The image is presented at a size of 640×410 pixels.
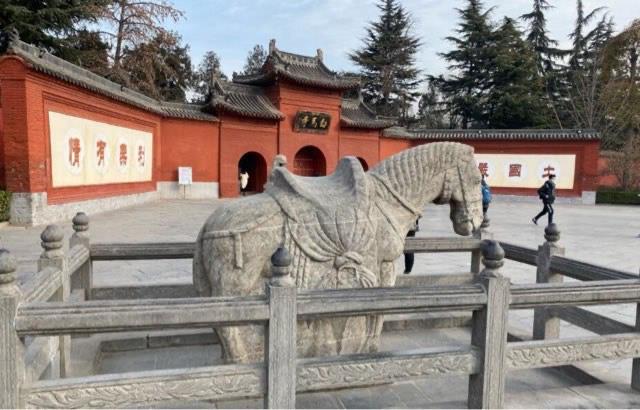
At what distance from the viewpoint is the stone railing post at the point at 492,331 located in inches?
97.1

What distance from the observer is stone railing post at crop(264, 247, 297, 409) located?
214cm

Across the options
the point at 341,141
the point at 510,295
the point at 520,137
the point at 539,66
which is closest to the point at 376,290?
the point at 510,295

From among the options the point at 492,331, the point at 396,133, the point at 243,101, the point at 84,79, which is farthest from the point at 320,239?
the point at 396,133

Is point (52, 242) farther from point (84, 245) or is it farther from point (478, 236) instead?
point (478, 236)

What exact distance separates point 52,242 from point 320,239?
1826mm

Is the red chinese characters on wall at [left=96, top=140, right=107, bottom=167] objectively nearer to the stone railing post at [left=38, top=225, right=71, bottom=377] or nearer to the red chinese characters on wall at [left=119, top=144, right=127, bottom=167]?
the red chinese characters on wall at [left=119, top=144, right=127, bottom=167]

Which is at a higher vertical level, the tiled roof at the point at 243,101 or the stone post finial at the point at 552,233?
the tiled roof at the point at 243,101

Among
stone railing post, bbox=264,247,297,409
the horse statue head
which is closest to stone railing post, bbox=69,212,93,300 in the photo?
stone railing post, bbox=264,247,297,409

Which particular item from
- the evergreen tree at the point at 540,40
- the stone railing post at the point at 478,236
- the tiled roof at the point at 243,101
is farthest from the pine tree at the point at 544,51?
the stone railing post at the point at 478,236

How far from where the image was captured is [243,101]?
20656 millimetres

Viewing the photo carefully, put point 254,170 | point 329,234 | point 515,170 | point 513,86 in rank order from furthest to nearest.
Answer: point 513,86, point 515,170, point 254,170, point 329,234

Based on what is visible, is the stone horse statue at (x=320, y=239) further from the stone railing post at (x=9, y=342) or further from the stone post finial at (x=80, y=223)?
the stone post finial at (x=80, y=223)

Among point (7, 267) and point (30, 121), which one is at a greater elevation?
point (30, 121)

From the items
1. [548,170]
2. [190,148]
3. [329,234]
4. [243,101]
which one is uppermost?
[243,101]
